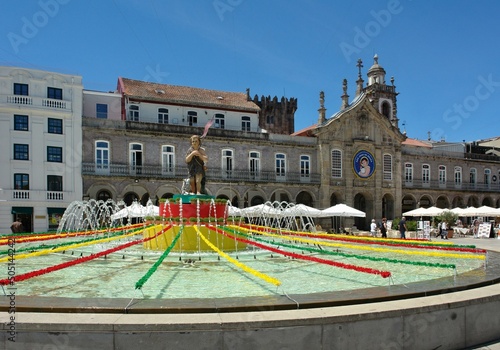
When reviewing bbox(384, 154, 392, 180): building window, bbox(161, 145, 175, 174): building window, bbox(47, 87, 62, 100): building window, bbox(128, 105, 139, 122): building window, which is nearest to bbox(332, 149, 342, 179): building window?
bbox(384, 154, 392, 180): building window

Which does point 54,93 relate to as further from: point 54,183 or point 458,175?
point 458,175

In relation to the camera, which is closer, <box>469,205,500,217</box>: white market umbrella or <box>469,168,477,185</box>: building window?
<box>469,205,500,217</box>: white market umbrella

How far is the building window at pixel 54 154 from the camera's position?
3030 cm

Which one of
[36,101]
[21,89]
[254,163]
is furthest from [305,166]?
[21,89]

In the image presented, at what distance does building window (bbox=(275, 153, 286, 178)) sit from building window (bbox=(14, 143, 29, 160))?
19.6 metres

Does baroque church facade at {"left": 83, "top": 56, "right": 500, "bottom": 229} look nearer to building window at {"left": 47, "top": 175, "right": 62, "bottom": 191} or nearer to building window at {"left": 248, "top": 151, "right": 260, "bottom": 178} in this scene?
building window at {"left": 248, "top": 151, "right": 260, "bottom": 178}

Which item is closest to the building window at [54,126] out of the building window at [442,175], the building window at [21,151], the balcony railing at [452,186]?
the building window at [21,151]

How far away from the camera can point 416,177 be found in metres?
45.4

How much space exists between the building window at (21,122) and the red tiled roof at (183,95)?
25.4 ft

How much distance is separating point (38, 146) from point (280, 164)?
1929cm

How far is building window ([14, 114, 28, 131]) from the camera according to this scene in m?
29.5

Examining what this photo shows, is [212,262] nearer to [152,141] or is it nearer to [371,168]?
[152,141]

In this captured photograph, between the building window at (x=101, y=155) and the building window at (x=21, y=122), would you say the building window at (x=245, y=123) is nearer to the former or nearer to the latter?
the building window at (x=101, y=155)

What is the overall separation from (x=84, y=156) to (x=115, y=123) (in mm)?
3279
